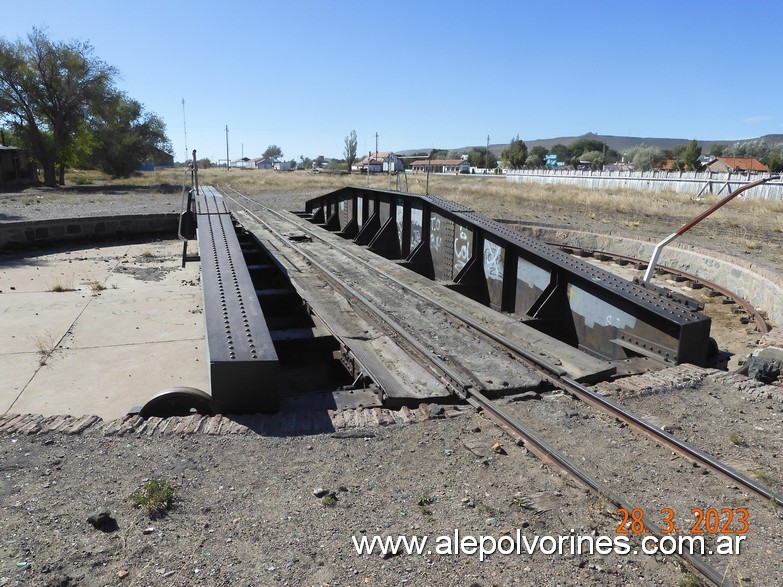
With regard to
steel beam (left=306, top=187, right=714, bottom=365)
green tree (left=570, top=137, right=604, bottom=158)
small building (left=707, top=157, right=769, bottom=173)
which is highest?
green tree (left=570, top=137, right=604, bottom=158)

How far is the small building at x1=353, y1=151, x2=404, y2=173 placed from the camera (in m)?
21.0

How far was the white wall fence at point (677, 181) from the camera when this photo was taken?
35.1 m

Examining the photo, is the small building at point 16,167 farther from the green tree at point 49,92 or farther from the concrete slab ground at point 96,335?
the concrete slab ground at point 96,335

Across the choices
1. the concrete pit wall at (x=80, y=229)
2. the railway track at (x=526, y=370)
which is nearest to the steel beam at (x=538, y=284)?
the railway track at (x=526, y=370)

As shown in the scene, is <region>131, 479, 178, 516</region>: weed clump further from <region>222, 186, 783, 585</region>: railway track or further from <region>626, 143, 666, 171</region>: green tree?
<region>626, 143, 666, 171</region>: green tree

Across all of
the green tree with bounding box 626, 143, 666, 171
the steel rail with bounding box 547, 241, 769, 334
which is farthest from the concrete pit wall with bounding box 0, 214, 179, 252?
the green tree with bounding box 626, 143, 666, 171

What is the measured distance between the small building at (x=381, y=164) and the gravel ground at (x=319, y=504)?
15997mm

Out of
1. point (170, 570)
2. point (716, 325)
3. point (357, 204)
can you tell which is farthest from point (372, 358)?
point (357, 204)

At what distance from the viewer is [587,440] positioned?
443 cm

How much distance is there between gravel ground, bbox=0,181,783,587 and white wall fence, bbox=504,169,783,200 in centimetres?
3013

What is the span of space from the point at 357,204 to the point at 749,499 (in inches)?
567

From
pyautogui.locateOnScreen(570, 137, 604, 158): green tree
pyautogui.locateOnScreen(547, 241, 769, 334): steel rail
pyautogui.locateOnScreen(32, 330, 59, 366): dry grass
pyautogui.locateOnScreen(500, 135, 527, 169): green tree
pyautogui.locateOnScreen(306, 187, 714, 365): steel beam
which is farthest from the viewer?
pyautogui.locateOnScreen(570, 137, 604, 158): green tree

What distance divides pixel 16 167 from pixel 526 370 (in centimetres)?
4652
